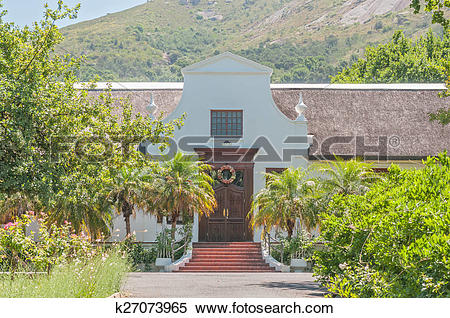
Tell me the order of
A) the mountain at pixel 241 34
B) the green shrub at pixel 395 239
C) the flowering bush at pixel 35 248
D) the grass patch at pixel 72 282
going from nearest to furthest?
the green shrub at pixel 395 239 < the grass patch at pixel 72 282 < the flowering bush at pixel 35 248 < the mountain at pixel 241 34

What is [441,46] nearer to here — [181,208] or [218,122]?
[218,122]

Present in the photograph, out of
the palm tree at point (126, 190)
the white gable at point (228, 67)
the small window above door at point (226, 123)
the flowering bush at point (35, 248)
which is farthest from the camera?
the white gable at point (228, 67)

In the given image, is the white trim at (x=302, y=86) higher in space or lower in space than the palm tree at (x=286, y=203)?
higher

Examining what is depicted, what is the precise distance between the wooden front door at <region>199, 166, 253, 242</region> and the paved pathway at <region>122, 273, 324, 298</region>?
343 inches

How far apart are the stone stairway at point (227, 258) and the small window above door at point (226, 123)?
513cm

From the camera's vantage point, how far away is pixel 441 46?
2373 inches

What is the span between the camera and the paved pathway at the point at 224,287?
1564 centimetres

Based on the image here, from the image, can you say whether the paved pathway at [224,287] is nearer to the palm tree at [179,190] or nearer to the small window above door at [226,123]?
the palm tree at [179,190]

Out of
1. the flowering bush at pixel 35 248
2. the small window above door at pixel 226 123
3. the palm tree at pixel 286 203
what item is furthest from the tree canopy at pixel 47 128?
the small window above door at pixel 226 123

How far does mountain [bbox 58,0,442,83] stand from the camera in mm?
104000

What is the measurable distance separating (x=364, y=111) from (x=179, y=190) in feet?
40.9

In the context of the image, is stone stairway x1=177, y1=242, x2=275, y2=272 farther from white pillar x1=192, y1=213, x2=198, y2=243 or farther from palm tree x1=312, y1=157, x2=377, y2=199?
palm tree x1=312, y1=157, x2=377, y2=199

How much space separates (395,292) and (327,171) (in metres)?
17.2
